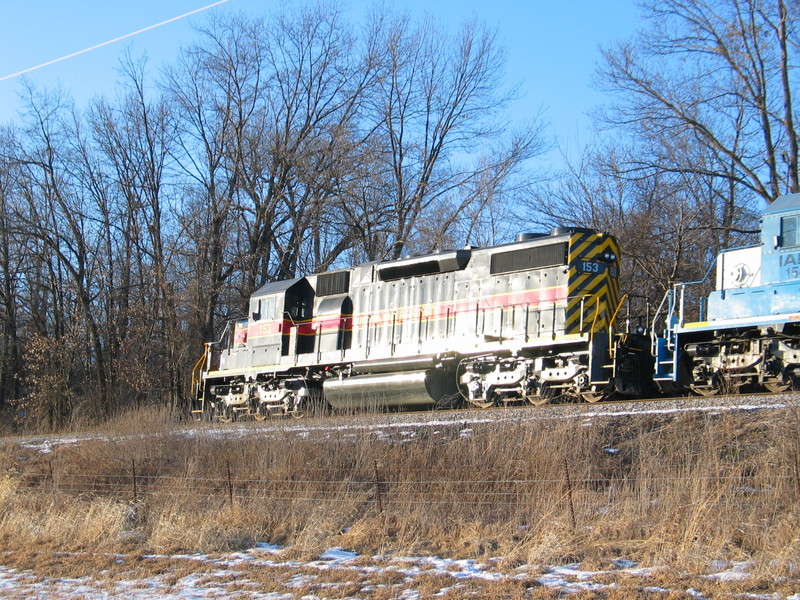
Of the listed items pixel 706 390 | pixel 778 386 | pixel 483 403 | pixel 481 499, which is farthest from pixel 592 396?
pixel 481 499

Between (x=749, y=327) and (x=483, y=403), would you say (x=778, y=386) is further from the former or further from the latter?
(x=483, y=403)

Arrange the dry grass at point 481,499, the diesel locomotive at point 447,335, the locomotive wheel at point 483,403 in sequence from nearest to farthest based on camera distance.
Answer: the dry grass at point 481,499 < the diesel locomotive at point 447,335 < the locomotive wheel at point 483,403

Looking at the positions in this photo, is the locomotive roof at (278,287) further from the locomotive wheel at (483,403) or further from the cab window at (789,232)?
the cab window at (789,232)

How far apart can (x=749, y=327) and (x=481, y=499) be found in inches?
208

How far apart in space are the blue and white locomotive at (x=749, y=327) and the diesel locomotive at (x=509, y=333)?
21mm

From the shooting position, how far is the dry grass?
771 cm

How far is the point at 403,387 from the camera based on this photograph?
16.6 m

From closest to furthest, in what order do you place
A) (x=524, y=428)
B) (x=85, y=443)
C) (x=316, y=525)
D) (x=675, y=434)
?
(x=316, y=525) < (x=675, y=434) < (x=524, y=428) < (x=85, y=443)

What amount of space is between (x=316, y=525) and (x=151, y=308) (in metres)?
23.2

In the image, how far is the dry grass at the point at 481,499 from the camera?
25.3 ft

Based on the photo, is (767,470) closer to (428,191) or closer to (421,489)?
(421,489)

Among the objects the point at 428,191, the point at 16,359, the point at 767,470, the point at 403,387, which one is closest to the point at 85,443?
Result: the point at 403,387

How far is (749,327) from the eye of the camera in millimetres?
12250

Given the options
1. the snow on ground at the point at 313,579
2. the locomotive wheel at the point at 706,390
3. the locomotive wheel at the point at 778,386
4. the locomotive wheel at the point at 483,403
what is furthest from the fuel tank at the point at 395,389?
the snow on ground at the point at 313,579
